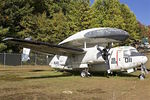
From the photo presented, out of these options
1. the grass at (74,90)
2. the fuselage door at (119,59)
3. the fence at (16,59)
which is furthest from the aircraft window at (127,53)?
the fence at (16,59)

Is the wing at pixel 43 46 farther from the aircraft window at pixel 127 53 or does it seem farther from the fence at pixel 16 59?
the fence at pixel 16 59

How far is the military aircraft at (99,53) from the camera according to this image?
Result: 19.0 meters

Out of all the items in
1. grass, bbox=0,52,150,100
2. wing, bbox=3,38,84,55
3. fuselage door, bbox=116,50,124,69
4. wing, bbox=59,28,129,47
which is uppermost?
wing, bbox=59,28,129,47

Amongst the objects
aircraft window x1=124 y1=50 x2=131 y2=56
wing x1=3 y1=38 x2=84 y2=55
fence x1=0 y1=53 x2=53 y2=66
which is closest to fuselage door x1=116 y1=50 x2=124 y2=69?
aircraft window x1=124 y1=50 x2=131 y2=56

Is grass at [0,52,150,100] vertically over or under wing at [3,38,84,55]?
under

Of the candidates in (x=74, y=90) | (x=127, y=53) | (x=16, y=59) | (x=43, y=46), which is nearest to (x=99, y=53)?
(x=127, y=53)

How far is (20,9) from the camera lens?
1805 inches

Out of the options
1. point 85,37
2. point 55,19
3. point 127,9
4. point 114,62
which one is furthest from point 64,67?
point 127,9

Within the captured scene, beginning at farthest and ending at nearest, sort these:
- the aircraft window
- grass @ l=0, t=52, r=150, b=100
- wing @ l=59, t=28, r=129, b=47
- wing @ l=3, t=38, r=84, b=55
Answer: wing @ l=59, t=28, r=129, b=47 < the aircraft window < wing @ l=3, t=38, r=84, b=55 < grass @ l=0, t=52, r=150, b=100

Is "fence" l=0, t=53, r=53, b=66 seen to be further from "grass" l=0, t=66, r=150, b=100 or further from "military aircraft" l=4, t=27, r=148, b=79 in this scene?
"grass" l=0, t=66, r=150, b=100

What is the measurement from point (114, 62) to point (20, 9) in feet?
103

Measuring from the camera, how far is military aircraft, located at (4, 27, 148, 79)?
18969 millimetres

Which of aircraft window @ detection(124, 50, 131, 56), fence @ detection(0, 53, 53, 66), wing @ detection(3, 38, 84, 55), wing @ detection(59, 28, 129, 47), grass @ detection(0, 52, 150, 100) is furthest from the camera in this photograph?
fence @ detection(0, 53, 53, 66)

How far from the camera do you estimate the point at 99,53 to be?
64.7 feet
